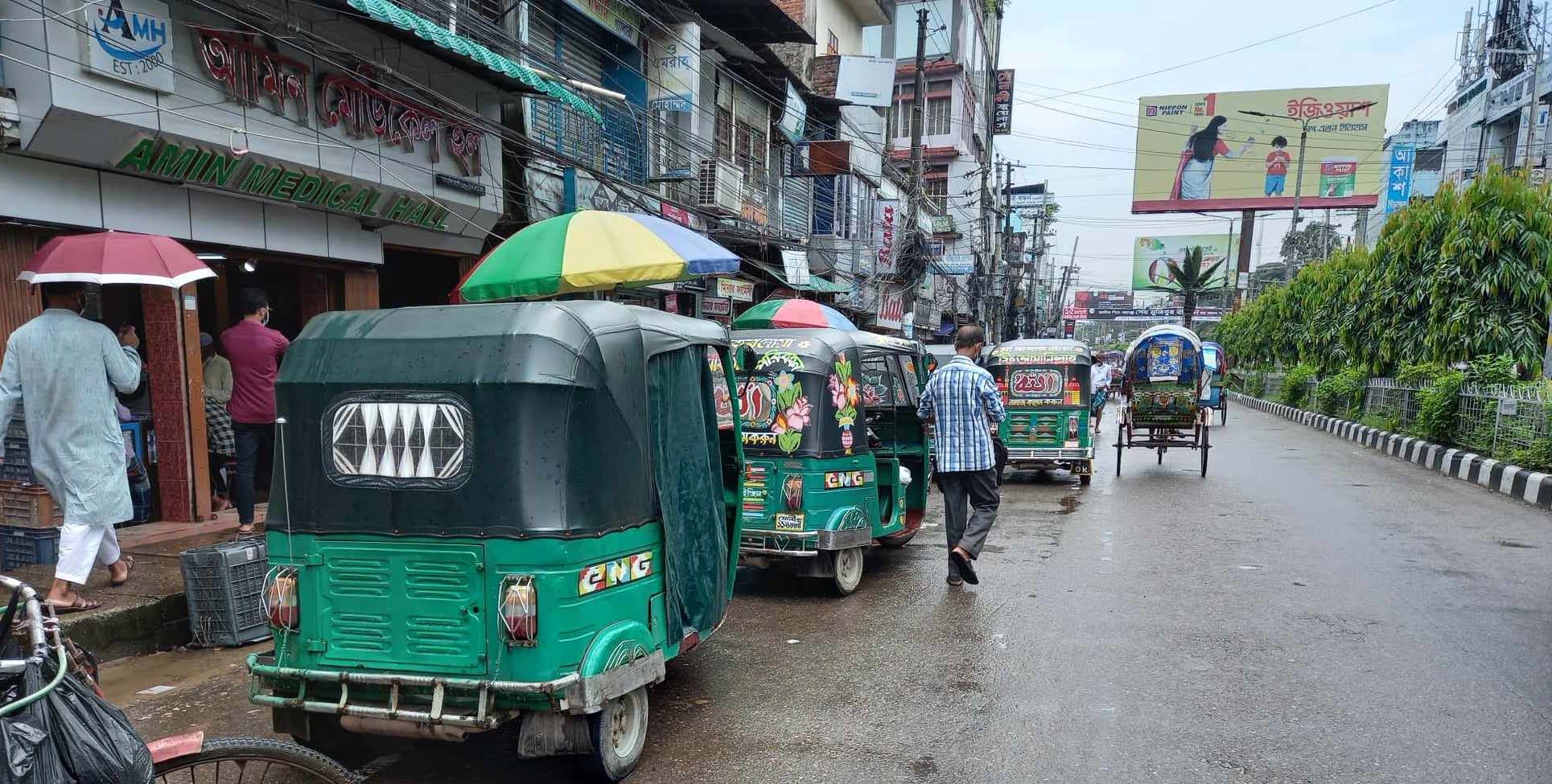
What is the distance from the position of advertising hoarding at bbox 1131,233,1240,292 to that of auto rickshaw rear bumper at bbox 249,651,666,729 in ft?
240

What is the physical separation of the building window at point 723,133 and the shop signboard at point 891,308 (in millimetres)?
10587

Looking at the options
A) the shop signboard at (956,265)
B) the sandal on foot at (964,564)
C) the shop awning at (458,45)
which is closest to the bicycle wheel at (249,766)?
the sandal on foot at (964,564)

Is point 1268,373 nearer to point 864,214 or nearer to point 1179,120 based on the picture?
point 864,214

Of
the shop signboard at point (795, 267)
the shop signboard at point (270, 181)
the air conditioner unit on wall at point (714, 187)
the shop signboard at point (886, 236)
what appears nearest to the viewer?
the shop signboard at point (270, 181)

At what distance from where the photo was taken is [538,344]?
3.28m

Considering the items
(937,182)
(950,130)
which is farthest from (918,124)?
(937,182)

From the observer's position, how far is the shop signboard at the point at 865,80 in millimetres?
20219

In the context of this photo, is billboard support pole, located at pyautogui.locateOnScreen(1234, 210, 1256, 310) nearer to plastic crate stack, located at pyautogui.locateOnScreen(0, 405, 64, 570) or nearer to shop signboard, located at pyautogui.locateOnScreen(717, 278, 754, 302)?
shop signboard, located at pyautogui.locateOnScreen(717, 278, 754, 302)

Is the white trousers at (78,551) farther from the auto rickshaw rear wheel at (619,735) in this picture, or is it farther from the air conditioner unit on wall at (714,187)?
the air conditioner unit on wall at (714,187)

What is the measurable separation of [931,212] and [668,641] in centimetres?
3438

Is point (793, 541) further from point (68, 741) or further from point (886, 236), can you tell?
point (886, 236)

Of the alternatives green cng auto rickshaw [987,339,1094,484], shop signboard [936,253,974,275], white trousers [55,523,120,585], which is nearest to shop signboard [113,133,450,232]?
white trousers [55,523,120,585]

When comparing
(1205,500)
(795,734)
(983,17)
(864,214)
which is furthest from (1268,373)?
(795,734)

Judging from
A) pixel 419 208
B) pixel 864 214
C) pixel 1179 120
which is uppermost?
pixel 1179 120
